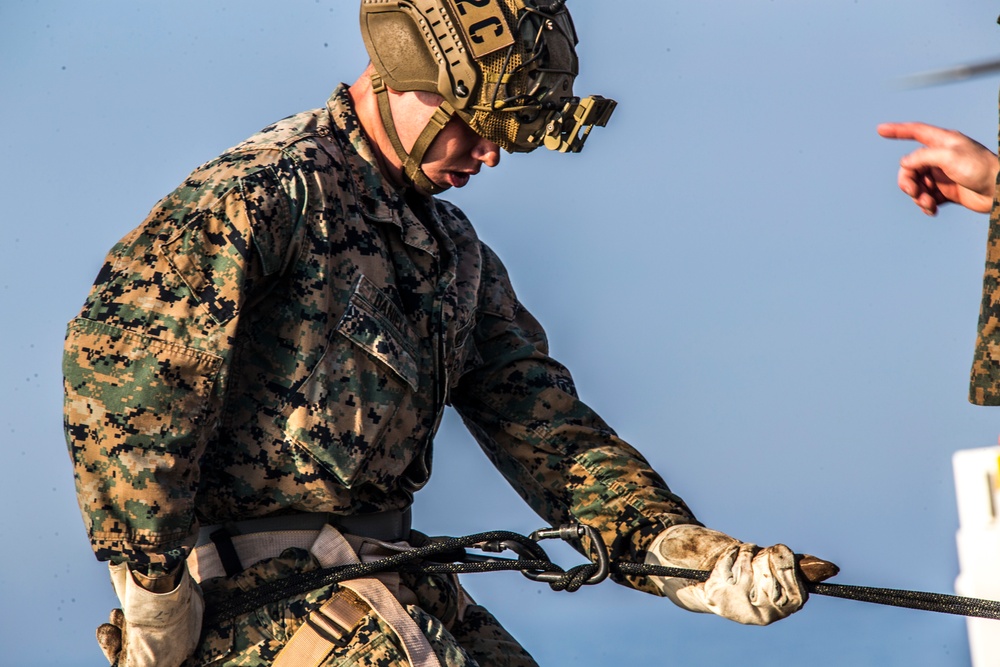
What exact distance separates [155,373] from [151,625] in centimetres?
71

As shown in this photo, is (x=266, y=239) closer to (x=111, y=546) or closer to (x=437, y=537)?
(x=111, y=546)

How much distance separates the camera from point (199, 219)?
3975mm

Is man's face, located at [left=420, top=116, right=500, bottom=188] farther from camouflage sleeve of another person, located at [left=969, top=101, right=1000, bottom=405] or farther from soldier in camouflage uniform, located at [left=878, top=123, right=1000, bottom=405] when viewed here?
camouflage sleeve of another person, located at [left=969, top=101, right=1000, bottom=405]

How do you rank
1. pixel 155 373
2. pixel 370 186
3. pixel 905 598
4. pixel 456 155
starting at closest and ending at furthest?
pixel 155 373 → pixel 905 598 → pixel 370 186 → pixel 456 155

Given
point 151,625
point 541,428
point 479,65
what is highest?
point 479,65

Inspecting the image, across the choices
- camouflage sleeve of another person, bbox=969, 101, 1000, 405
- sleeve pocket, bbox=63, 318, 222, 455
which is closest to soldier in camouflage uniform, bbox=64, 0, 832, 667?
sleeve pocket, bbox=63, 318, 222, 455

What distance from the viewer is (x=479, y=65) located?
4.50m

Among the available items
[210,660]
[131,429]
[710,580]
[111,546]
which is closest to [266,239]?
[131,429]

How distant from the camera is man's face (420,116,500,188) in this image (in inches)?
180

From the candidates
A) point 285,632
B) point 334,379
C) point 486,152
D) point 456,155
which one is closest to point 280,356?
point 334,379

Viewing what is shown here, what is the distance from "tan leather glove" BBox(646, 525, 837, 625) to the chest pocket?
3.20 feet

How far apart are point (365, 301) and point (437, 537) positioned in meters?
0.93

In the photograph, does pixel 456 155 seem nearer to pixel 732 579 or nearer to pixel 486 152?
pixel 486 152

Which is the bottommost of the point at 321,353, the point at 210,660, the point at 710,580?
the point at 210,660
